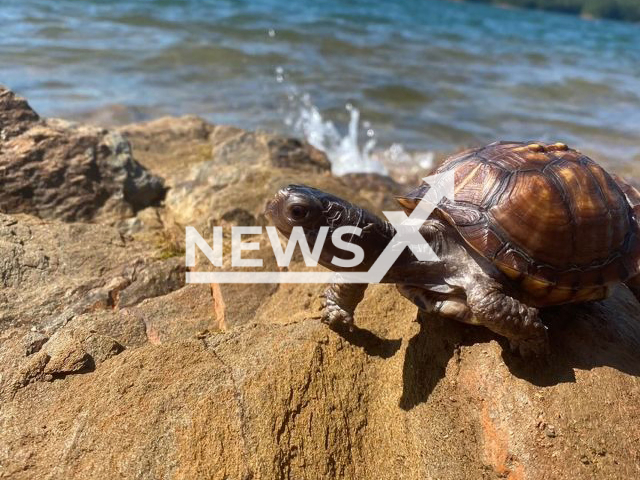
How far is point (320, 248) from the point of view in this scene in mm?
2445

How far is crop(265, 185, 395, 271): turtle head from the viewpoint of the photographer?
235cm

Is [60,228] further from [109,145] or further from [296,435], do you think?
[296,435]

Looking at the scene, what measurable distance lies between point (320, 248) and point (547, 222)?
1112mm

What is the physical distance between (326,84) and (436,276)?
10347 millimetres

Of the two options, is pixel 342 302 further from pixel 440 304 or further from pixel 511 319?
pixel 511 319

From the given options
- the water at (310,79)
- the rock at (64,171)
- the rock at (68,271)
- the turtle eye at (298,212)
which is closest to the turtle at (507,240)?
the turtle eye at (298,212)

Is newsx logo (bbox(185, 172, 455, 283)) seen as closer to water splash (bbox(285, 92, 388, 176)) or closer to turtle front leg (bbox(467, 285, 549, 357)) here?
turtle front leg (bbox(467, 285, 549, 357))

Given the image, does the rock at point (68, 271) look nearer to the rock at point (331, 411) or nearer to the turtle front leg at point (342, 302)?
the rock at point (331, 411)

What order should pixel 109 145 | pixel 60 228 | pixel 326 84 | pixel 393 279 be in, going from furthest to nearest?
pixel 326 84
pixel 109 145
pixel 60 228
pixel 393 279

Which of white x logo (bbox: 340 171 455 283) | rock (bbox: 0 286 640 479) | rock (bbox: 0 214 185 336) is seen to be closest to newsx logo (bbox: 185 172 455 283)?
white x logo (bbox: 340 171 455 283)

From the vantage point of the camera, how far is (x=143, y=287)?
3.09 m

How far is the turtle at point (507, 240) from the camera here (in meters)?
2.44

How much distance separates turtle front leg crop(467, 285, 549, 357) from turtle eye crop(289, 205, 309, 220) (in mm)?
892

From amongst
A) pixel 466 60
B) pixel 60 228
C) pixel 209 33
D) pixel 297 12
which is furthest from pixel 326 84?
pixel 297 12
